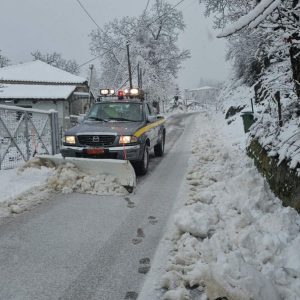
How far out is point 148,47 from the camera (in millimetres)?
43594

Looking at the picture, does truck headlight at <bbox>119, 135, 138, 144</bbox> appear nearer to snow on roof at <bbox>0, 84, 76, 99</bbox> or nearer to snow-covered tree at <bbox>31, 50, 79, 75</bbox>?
snow on roof at <bbox>0, 84, 76, 99</bbox>

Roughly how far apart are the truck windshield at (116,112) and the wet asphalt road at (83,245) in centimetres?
263

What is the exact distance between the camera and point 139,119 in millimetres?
9172

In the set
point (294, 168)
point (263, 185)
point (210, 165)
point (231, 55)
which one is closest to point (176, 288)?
point (294, 168)

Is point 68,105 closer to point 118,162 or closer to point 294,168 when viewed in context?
point 118,162

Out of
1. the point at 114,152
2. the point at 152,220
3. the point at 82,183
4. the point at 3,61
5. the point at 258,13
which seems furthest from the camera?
the point at 3,61

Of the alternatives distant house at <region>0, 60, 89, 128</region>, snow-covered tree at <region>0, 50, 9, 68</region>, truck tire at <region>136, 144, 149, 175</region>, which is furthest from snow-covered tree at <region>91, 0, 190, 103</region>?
truck tire at <region>136, 144, 149, 175</region>

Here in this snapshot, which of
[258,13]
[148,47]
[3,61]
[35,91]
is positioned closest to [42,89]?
[35,91]

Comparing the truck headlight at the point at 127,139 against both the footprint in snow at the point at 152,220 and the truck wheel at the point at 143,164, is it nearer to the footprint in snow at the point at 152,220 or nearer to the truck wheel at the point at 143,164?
the truck wheel at the point at 143,164

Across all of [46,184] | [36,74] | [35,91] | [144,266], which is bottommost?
[144,266]

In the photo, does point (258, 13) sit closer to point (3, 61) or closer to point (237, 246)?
point (237, 246)

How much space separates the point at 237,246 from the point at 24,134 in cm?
733

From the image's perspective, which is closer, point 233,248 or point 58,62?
point 233,248

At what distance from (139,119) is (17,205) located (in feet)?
13.2
